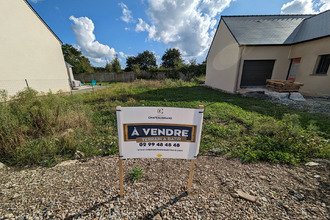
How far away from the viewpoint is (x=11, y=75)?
31.3 feet

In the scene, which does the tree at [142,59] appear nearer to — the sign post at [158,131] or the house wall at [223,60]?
the house wall at [223,60]

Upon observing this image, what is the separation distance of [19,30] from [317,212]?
17.3 m

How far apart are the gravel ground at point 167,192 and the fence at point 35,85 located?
10343 millimetres

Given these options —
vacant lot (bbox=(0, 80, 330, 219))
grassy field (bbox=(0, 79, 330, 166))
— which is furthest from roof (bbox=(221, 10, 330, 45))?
vacant lot (bbox=(0, 80, 330, 219))

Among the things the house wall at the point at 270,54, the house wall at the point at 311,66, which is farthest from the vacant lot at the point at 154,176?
the house wall at the point at 270,54

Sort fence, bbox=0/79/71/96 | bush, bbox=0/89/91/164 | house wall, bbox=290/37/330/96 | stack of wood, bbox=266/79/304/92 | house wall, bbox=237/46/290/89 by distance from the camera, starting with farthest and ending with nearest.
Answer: house wall, bbox=237/46/290/89
fence, bbox=0/79/71/96
stack of wood, bbox=266/79/304/92
house wall, bbox=290/37/330/96
bush, bbox=0/89/91/164

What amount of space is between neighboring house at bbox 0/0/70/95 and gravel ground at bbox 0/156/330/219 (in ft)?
36.5

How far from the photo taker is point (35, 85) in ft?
35.6

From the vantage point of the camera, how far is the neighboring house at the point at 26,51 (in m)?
9.23

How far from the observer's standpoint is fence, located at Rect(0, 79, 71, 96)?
9137mm

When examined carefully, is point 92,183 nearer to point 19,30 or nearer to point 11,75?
point 11,75

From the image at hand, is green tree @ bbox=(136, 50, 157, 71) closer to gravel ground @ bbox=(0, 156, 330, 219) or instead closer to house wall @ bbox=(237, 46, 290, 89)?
house wall @ bbox=(237, 46, 290, 89)

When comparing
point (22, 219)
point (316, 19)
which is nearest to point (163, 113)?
point (22, 219)

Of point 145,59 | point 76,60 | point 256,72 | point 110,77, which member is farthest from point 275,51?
point 76,60
